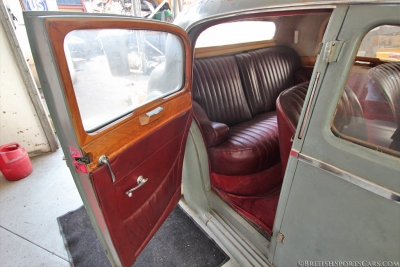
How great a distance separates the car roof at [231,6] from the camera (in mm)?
679

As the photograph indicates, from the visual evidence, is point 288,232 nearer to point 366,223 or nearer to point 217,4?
point 366,223

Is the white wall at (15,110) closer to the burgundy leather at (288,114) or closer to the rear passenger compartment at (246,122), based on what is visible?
the rear passenger compartment at (246,122)

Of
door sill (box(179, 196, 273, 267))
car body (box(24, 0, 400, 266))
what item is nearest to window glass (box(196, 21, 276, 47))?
car body (box(24, 0, 400, 266))

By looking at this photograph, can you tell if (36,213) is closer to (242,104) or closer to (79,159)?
(79,159)

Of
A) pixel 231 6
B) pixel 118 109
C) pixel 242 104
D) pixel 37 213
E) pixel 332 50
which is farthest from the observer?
pixel 242 104

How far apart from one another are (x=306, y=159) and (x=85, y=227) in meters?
1.72

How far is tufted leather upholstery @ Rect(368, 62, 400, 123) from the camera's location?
2.54ft

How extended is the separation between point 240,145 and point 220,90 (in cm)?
71

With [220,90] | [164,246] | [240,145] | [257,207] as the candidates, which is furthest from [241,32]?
[164,246]

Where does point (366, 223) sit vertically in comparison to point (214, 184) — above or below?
above

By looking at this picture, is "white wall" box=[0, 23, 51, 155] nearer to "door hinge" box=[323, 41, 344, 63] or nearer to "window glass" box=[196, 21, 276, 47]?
"window glass" box=[196, 21, 276, 47]

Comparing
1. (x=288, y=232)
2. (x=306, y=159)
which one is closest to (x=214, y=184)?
(x=288, y=232)

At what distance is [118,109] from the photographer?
90 centimetres

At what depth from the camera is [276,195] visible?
1641mm
